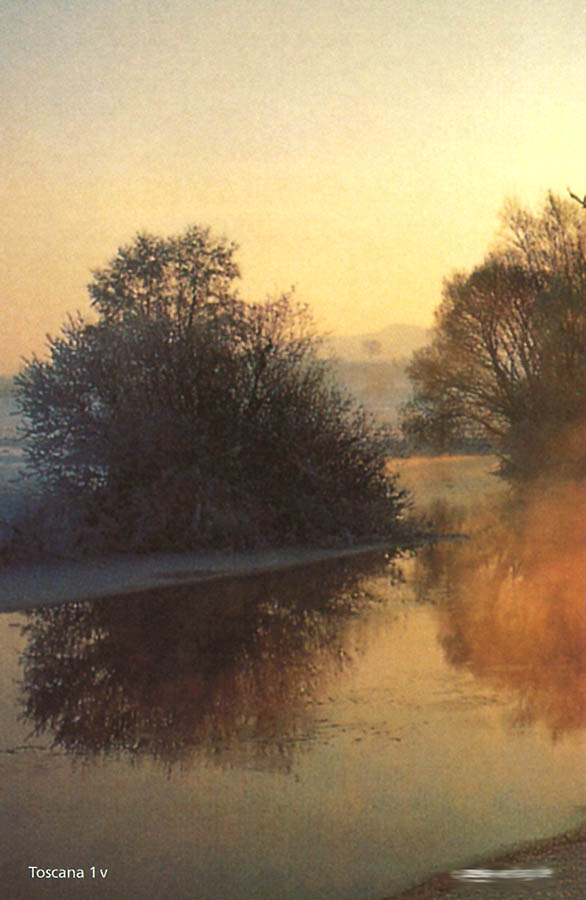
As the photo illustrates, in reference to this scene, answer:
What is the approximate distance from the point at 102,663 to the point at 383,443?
8.79 m

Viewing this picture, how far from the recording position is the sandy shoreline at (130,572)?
1246 cm

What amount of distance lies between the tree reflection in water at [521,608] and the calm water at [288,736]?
0.04 m

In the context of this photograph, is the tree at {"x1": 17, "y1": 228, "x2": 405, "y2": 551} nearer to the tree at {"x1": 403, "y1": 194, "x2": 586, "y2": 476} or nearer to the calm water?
the calm water

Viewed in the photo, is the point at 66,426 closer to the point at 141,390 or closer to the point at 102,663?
the point at 141,390

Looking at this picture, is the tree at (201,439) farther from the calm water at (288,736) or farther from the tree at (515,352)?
the tree at (515,352)

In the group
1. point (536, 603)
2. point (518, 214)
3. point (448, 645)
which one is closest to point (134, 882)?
point (448, 645)

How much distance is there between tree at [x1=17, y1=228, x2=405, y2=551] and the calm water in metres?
2.89

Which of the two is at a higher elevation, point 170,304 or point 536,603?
point 170,304

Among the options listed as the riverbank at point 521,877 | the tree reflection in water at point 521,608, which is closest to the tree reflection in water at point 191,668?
the tree reflection in water at point 521,608

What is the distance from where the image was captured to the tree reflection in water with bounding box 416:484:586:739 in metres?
7.98

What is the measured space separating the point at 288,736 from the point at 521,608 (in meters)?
4.79

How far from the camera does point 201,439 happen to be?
15.7 meters

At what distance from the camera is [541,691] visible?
7.91 meters

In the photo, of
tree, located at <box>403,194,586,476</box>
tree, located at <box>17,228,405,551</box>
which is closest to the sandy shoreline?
tree, located at <box>17,228,405,551</box>
